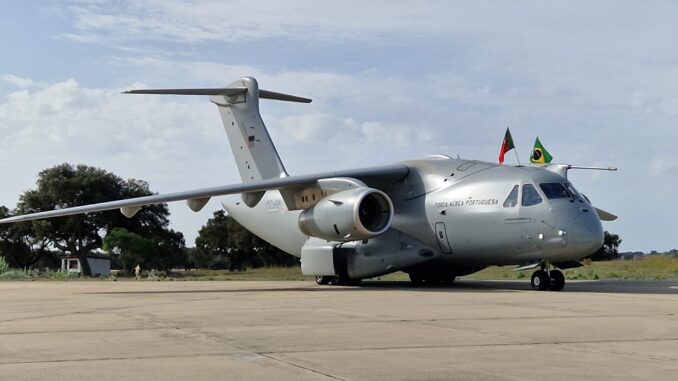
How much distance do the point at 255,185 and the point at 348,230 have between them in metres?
2.85

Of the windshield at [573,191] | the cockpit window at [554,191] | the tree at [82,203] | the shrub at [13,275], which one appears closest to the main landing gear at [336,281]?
the cockpit window at [554,191]

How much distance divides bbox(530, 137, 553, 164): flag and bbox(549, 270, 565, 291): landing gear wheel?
13054 mm

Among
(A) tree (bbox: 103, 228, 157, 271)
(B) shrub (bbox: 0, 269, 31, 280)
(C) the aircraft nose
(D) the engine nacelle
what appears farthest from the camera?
(A) tree (bbox: 103, 228, 157, 271)

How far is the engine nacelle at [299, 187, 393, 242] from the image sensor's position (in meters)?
19.3

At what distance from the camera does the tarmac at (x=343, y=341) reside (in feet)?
21.6

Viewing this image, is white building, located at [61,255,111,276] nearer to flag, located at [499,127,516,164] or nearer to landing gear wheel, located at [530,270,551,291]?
flag, located at [499,127,516,164]

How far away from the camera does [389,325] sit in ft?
33.1

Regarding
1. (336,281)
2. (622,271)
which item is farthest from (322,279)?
(622,271)

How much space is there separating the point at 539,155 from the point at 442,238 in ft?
39.9

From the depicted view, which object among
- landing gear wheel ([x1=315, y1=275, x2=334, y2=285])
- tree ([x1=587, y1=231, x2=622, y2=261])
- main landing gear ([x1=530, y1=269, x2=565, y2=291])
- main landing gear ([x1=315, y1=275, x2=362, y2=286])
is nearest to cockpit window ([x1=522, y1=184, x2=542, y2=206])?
main landing gear ([x1=530, y1=269, x2=565, y2=291])

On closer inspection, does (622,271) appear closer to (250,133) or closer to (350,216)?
(250,133)

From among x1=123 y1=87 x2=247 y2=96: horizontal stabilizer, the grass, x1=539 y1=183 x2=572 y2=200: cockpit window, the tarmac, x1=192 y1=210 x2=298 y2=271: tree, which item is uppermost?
x1=123 y1=87 x2=247 y2=96: horizontal stabilizer

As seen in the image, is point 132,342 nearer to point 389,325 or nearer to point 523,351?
point 389,325

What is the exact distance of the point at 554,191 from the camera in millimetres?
18703
